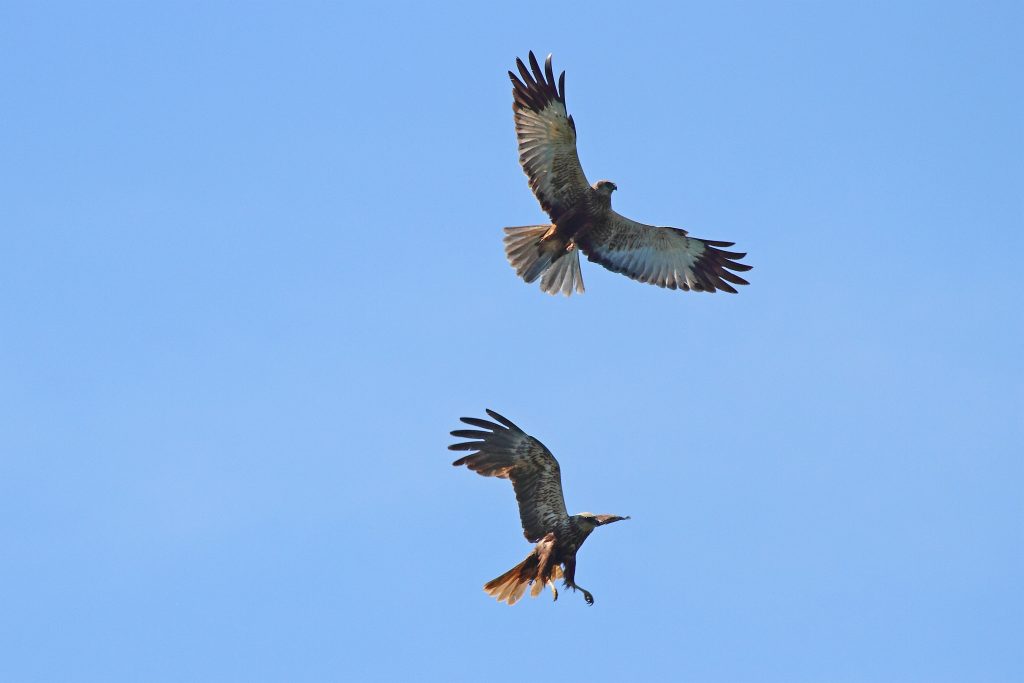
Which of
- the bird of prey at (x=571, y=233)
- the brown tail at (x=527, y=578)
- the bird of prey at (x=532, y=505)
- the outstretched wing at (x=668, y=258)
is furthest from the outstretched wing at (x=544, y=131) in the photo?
the brown tail at (x=527, y=578)

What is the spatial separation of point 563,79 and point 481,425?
4.76m

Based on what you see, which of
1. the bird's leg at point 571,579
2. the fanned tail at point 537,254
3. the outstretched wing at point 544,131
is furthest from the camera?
the fanned tail at point 537,254

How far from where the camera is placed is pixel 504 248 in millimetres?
18531

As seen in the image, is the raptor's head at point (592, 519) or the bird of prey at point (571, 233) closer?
the raptor's head at point (592, 519)

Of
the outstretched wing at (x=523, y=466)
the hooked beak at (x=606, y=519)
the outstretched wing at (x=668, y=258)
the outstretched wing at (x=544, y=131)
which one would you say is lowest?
the hooked beak at (x=606, y=519)

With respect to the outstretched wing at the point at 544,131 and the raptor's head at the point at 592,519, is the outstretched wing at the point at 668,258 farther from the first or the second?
the raptor's head at the point at 592,519

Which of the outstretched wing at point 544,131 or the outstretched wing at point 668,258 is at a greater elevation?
the outstretched wing at point 544,131

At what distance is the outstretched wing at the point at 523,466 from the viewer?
15117 millimetres

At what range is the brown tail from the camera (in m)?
15.0

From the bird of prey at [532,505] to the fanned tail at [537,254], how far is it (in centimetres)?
374

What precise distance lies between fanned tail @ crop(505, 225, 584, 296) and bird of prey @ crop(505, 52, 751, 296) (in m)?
0.01

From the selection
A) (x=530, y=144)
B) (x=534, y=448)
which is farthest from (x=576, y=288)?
(x=534, y=448)

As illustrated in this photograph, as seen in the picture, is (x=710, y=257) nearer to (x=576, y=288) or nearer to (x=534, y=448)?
(x=576, y=288)

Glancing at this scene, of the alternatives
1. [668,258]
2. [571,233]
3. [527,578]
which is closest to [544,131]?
[571,233]
